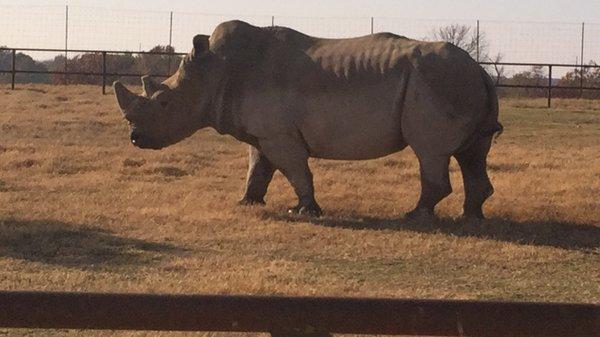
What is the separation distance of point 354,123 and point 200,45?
191 centimetres

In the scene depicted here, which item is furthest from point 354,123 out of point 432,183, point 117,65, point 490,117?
point 117,65

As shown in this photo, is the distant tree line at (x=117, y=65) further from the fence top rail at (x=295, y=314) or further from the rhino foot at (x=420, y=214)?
the fence top rail at (x=295, y=314)

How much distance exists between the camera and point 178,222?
11211mm

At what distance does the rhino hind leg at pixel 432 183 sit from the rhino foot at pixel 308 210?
0.99 metres

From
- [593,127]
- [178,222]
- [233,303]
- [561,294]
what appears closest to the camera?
[233,303]

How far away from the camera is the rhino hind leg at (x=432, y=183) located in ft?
38.4

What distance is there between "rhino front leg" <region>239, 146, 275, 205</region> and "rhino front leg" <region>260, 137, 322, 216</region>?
539 millimetres

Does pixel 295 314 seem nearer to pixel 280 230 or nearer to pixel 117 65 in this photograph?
pixel 280 230

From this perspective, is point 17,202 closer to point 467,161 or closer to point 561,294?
point 467,161

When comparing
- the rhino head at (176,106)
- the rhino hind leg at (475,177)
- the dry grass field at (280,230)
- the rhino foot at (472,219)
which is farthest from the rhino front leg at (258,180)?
the rhino foot at (472,219)

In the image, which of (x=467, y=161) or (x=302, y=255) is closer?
(x=302, y=255)

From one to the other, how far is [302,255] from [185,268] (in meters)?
1.25

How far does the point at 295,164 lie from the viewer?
12.3 m

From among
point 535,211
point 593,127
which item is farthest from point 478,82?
point 593,127
